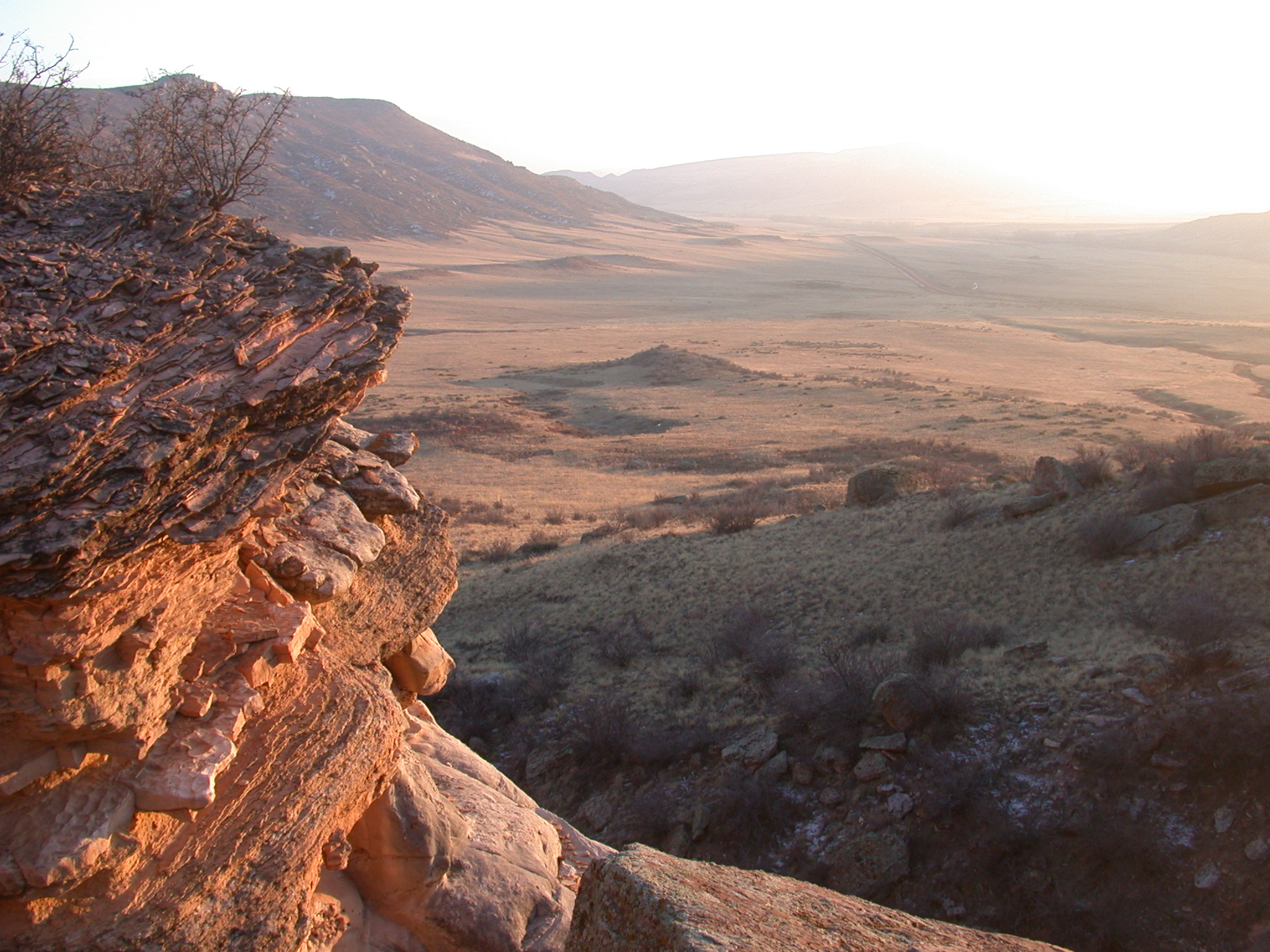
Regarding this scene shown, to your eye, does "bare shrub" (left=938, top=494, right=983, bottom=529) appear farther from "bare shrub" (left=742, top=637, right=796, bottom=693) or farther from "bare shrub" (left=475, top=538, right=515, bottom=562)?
"bare shrub" (left=475, top=538, right=515, bottom=562)

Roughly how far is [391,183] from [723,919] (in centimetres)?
14617

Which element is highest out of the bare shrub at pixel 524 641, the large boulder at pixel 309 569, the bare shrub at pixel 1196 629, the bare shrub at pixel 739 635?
the large boulder at pixel 309 569

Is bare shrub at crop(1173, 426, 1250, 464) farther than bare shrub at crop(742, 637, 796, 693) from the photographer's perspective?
Yes

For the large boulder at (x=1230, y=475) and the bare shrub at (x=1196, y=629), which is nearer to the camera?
the bare shrub at (x=1196, y=629)

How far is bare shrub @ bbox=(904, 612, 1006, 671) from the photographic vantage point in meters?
10.7

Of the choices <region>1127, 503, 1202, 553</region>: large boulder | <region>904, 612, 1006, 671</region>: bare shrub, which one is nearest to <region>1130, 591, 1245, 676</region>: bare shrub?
<region>1127, 503, 1202, 553</region>: large boulder

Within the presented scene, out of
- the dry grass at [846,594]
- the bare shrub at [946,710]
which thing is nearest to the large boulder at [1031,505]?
the dry grass at [846,594]

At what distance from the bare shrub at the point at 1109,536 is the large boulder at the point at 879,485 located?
5114mm

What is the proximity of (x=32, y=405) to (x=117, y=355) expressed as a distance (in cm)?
51

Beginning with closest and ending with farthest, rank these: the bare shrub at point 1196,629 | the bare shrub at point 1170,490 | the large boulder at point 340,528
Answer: the large boulder at point 340,528
the bare shrub at point 1196,629
the bare shrub at point 1170,490

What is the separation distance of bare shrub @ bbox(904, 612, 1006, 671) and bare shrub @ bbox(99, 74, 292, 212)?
910 cm

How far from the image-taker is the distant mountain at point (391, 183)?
380ft

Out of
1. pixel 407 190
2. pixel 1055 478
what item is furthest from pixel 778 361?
pixel 407 190

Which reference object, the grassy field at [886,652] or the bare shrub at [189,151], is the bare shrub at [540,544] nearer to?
the grassy field at [886,652]
